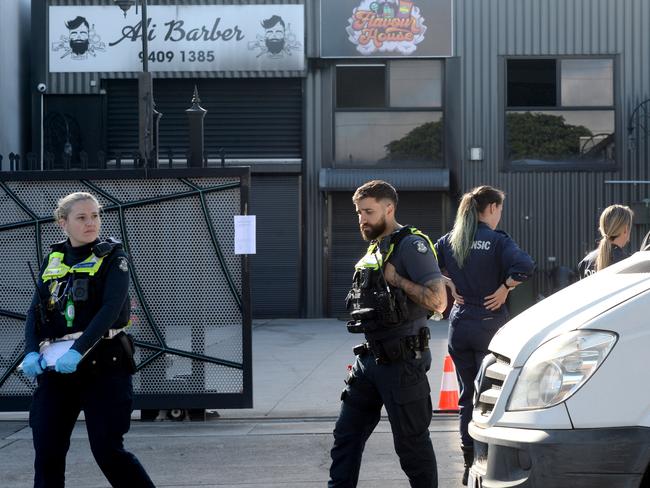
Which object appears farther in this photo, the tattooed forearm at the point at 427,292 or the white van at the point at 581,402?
the tattooed forearm at the point at 427,292

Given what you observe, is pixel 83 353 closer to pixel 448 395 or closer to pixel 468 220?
pixel 468 220

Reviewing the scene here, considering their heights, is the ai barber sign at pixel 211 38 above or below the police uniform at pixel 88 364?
above

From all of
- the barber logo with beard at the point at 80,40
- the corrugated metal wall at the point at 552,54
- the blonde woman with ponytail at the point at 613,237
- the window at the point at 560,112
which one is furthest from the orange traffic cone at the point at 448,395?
the barber logo with beard at the point at 80,40

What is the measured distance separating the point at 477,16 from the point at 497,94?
1.46 metres

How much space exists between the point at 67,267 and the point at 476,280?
8.25 feet

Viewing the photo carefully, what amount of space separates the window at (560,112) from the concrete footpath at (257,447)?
933 centimetres

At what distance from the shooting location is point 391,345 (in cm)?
535

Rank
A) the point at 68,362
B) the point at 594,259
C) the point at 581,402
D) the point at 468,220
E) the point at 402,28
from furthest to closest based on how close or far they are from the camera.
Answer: the point at 402,28, the point at 594,259, the point at 468,220, the point at 68,362, the point at 581,402

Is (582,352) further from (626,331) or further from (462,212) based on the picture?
(462,212)

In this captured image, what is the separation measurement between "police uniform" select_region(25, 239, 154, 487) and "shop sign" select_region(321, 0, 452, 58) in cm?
1479

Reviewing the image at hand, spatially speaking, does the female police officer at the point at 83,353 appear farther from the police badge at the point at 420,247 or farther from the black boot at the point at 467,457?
the black boot at the point at 467,457

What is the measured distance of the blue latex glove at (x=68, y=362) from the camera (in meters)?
5.25

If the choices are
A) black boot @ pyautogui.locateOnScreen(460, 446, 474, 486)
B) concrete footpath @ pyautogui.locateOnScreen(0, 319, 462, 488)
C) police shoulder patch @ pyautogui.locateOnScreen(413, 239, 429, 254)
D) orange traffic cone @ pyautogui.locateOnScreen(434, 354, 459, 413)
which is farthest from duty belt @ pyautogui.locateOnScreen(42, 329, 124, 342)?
orange traffic cone @ pyautogui.locateOnScreen(434, 354, 459, 413)

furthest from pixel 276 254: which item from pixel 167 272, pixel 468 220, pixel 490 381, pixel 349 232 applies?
pixel 490 381
